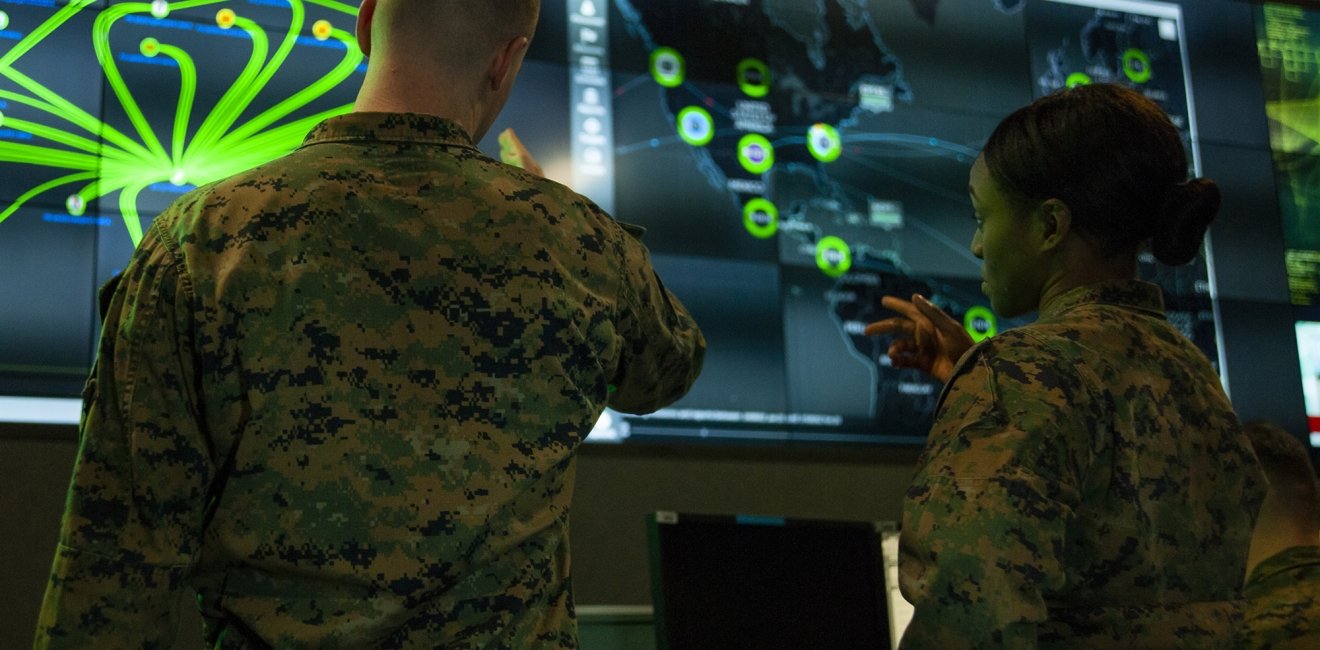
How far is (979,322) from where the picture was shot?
3062mm

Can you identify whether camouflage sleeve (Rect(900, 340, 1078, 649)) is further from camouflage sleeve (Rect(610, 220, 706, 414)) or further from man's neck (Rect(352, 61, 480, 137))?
man's neck (Rect(352, 61, 480, 137))

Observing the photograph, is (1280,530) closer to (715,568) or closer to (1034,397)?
(715,568)

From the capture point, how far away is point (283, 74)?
2.64 meters

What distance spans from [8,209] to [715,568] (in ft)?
4.60

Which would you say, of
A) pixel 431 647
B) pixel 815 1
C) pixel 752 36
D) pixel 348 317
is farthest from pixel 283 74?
pixel 431 647

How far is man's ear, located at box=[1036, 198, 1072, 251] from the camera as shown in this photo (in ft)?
4.61

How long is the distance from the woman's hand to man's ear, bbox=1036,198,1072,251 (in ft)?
0.81

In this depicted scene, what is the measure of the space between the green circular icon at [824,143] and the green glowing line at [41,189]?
1.49 m

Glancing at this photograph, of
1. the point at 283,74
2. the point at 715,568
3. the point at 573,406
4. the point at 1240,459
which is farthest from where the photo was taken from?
the point at 283,74

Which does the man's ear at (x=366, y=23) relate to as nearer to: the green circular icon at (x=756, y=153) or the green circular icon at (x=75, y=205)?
the green circular icon at (x=75, y=205)

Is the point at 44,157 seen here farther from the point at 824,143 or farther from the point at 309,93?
the point at 824,143

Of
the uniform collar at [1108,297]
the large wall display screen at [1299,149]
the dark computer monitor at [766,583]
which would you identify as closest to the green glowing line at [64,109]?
the dark computer monitor at [766,583]

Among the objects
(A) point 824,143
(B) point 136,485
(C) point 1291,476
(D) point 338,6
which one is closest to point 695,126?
(A) point 824,143

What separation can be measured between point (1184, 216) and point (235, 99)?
1827mm
